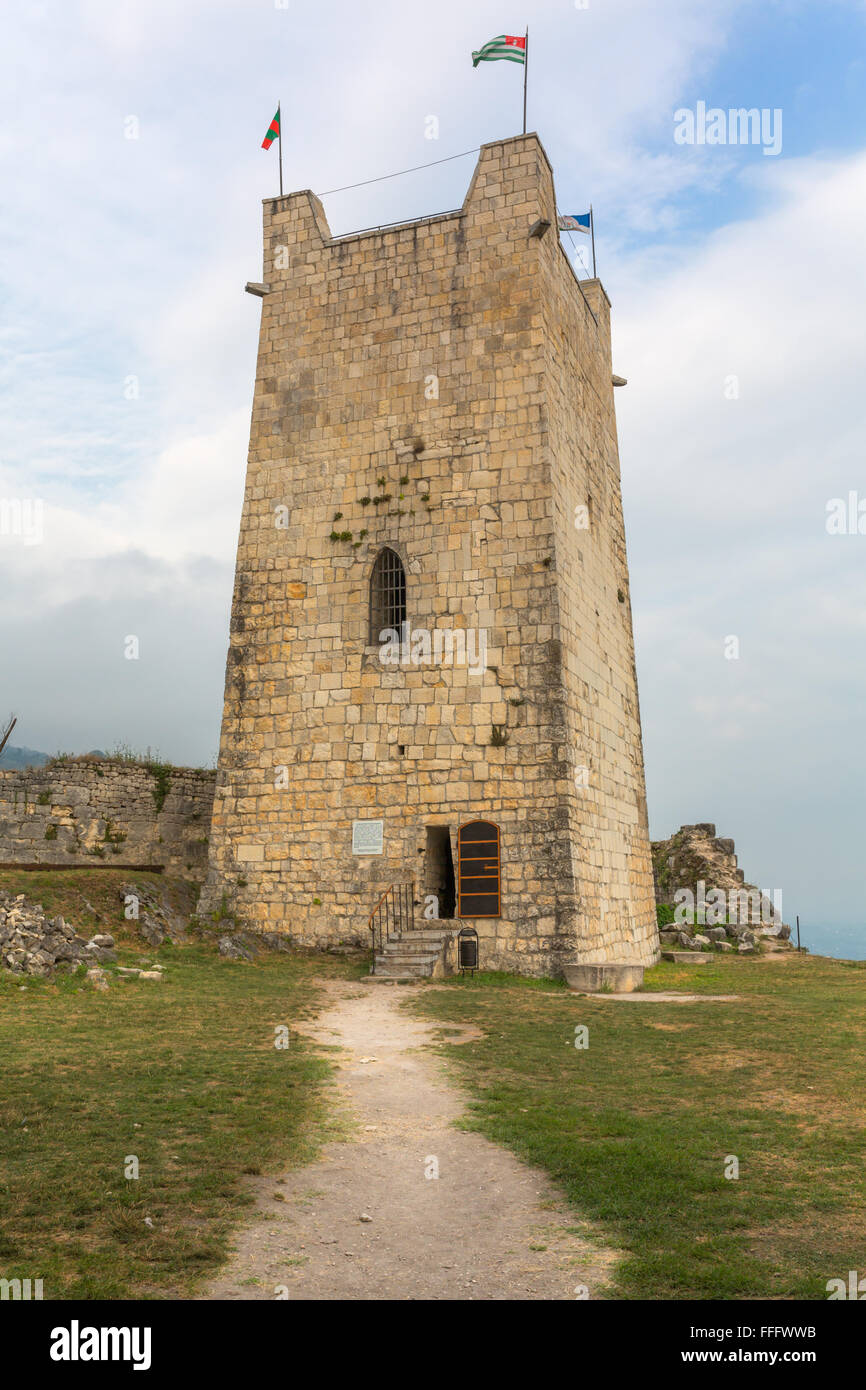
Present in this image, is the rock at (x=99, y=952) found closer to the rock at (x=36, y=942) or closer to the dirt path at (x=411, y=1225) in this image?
→ the rock at (x=36, y=942)

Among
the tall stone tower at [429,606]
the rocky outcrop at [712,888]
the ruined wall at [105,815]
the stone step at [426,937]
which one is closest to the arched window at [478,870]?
the tall stone tower at [429,606]

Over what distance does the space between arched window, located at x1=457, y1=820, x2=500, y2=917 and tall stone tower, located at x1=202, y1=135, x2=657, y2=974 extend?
0.05 meters

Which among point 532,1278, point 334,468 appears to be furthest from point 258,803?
point 532,1278

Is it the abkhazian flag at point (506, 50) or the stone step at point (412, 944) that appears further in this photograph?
the abkhazian flag at point (506, 50)

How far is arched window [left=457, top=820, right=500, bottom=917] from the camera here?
16562 millimetres

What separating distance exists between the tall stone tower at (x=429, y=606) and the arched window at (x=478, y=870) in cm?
5

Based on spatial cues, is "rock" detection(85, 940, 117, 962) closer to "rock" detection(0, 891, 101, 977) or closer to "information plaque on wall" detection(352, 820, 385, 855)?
"rock" detection(0, 891, 101, 977)

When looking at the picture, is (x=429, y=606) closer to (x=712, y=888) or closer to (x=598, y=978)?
(x=598, y=978)

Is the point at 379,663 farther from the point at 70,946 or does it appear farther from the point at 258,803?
the point at 70,946

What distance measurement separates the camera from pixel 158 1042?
32.9ft

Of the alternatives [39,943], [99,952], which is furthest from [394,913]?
[39,943]

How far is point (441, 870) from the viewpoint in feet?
58.2

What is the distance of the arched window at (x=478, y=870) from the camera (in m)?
16.6
